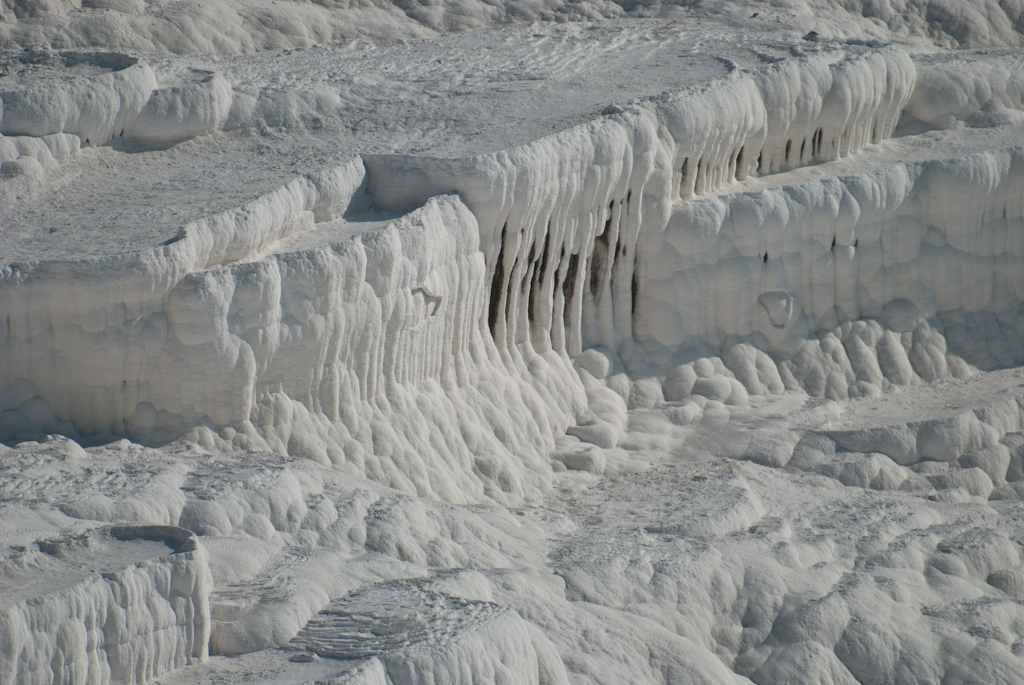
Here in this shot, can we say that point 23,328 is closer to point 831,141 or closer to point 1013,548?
point 1013,548

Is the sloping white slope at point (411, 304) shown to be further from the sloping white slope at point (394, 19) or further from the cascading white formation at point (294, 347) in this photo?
the sloping white slope at point (394, 19)

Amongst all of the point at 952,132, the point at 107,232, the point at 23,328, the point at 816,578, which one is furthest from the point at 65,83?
the point at 952,132

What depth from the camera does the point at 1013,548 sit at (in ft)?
27.6

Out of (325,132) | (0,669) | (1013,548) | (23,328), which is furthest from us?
(325,132)

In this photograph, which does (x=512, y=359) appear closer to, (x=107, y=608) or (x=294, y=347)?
(x=294, y=347)

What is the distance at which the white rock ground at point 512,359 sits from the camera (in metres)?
6.16

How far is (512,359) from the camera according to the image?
32.2 ft

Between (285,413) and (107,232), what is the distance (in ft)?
5.22

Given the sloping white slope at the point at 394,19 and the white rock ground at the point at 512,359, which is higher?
the sloping white slope at the point at 394,19

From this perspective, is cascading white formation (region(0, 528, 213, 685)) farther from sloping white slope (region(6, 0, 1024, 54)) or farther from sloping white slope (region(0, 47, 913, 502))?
sloping white slope (region(6, 0, 1024, 54))

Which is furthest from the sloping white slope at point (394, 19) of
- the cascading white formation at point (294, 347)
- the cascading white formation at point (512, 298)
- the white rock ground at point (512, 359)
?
the cascading white formation at point (294, 347)

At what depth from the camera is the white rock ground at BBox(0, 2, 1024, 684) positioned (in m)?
6.16

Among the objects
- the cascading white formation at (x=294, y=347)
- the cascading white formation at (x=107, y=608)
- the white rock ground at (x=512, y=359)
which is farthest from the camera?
the cascading white formation at (x=294, y=347)

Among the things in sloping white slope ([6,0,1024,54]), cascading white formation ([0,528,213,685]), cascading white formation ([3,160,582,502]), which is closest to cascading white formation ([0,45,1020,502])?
cascading white formation ([3,160,582,502])
